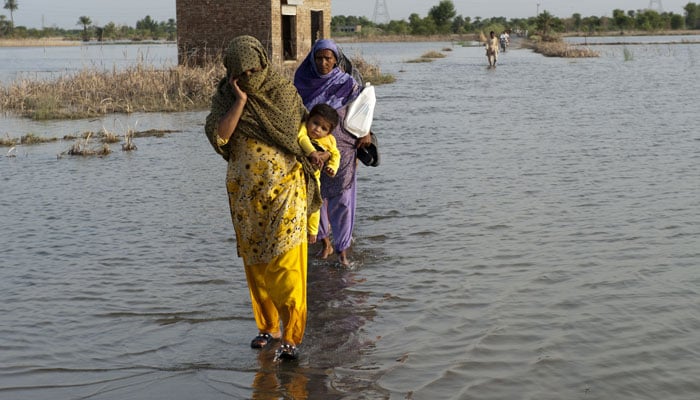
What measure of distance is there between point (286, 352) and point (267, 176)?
911 millimetres

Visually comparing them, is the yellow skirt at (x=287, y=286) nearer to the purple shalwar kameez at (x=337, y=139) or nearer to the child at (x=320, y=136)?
the child at (x=320, y=136)

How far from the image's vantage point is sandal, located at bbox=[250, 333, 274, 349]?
4.73 metres

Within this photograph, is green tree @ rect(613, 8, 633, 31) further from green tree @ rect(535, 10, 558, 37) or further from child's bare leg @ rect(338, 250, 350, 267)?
child's bare leg @ rect(338, 250, 350, 267)

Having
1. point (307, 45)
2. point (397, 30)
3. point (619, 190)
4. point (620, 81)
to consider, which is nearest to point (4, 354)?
point (619, 190)

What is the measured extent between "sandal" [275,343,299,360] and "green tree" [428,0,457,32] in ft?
340

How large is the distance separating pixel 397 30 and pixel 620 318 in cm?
10147

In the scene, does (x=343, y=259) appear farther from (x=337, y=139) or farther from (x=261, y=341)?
(x=261, y=341)

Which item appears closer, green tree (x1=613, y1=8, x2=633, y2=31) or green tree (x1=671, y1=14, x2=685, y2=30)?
green tree (x1=613, y1=8, x2=633, y2=31)

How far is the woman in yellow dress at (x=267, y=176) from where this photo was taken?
4.36 meters

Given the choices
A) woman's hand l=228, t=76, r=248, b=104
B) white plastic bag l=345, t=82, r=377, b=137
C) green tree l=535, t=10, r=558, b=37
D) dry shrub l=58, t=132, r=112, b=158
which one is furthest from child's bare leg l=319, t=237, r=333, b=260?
green tree l=535, t=10, r=558, b=37

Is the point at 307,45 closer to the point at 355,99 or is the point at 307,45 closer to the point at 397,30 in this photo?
the point at 355,99

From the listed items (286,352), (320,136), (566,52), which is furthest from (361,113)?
(566,52)

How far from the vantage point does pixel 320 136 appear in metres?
4.77

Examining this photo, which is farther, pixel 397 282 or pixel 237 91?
pixel 397 282
